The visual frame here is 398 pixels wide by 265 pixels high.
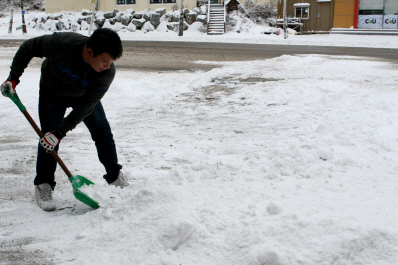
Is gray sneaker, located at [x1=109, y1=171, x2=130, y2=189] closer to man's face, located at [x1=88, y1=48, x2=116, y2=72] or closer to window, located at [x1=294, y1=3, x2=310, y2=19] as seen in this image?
man's face, located at [x1=88, y1=48, x2=116, y2=72]

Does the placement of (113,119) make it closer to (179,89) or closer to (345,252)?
(179,89)

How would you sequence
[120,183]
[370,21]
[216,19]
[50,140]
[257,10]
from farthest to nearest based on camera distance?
[257,10] < [216,19] < [370,21] < [120,183] < [50,140]

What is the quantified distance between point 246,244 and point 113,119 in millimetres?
3811

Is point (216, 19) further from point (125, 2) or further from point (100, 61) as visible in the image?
point (100, 61)

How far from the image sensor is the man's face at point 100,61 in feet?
→ 8.38

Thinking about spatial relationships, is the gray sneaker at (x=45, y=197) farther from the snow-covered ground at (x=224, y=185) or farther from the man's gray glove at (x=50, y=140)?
the man's gray glove at (x=50, y=140)

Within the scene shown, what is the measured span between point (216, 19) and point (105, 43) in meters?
24.6

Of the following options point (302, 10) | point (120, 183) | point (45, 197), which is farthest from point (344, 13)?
point (45, 197)

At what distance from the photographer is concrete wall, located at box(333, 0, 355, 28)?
84.1 feet

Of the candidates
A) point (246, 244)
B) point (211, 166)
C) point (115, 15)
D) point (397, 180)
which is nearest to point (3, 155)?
point (211, 166)

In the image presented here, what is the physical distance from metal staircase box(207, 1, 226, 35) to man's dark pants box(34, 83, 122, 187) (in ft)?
72.9

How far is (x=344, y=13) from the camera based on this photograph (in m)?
25.8

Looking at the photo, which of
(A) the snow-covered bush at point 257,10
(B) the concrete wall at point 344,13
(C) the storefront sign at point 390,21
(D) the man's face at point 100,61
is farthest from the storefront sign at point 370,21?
(D) the man's face at point 100,61

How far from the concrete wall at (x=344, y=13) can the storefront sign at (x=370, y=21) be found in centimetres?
58
